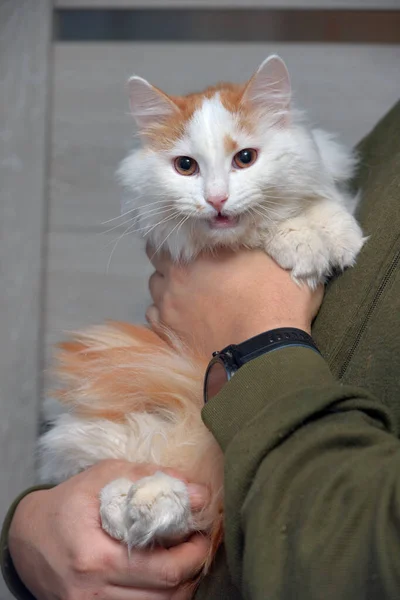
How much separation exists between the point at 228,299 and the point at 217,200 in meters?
0.16

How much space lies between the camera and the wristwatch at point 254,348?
32.6 inches

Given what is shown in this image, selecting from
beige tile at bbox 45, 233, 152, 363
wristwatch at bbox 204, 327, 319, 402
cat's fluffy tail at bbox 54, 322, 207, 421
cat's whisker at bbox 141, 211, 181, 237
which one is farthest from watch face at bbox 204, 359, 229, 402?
beige tile at bbox 45, 233, 152, 363

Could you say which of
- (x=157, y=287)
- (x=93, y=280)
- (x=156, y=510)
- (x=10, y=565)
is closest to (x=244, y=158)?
(x=157, y=287)

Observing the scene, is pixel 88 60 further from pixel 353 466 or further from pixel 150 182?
pixel 353 466

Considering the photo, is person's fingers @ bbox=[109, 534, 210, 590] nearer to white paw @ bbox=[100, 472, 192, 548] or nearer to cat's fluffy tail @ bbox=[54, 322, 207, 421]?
white paw @ bbox=[100, 472, 192, 548]

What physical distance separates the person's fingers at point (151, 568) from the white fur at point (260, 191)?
1.53 ft

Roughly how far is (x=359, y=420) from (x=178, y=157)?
616mm

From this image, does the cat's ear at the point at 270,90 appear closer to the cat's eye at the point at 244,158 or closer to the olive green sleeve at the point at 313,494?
the cat's eye at the point at 244,158

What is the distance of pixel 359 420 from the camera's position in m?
0.70

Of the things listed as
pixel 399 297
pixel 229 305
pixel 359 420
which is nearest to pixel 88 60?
pixel 229 305

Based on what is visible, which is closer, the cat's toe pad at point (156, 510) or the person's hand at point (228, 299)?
the cat's toe pad at point (156, 510)

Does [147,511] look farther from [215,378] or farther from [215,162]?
[215,162]

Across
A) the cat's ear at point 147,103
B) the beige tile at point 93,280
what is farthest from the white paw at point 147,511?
the beige tile at point 93,280

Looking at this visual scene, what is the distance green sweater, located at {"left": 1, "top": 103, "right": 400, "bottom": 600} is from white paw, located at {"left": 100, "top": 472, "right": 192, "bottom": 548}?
0.09m
